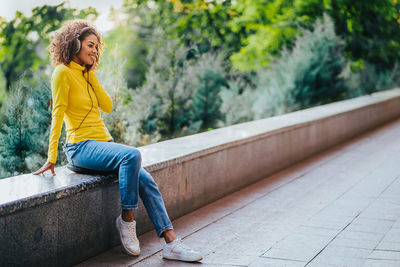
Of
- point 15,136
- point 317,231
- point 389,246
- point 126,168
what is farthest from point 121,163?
point 389,246

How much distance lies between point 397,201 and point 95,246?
3.26 meters

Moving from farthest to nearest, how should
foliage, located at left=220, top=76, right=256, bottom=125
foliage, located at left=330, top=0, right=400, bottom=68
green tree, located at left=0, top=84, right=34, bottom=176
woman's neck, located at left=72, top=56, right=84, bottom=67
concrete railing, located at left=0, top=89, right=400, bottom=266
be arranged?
1. foliage, located at left=330, top=0, right=400, bottom=68
2. foliage, located at left=220, top=76, right=256, bottom=125
3. green tree, located at left=0, top=84, right=34, bottom=176
4. woman's neck, located at left=72, top=56, right=84, bottom=67
5. concrete railing, located at left=0, top=89, right=400, bottom=266

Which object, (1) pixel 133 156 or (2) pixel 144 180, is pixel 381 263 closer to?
(2) pixel 144 180

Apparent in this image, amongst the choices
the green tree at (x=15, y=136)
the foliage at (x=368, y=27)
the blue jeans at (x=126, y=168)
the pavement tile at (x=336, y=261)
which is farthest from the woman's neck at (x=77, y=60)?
the foliage at (x=368, y=27)

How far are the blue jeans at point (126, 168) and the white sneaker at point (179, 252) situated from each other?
13cm

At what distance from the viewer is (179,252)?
3.95 metres

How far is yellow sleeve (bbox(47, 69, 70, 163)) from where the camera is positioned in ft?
12.5

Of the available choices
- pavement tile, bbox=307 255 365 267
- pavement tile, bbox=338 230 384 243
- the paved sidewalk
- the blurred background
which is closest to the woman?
the paved sidewalk

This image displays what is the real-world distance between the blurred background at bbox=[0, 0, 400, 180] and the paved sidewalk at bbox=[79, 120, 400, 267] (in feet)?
5.90

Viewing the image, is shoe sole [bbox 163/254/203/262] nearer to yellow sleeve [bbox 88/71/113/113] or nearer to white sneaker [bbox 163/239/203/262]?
white sneaker [bbox 163/239/203/262]

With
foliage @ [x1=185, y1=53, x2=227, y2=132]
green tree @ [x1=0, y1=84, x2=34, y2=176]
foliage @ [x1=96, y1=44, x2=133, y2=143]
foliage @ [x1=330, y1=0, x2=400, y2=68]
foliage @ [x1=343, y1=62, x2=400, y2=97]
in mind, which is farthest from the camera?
foliage @ [x1=330, y1=0, x2=400, y2=68]

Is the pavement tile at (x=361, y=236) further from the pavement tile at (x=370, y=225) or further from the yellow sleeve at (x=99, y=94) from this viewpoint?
the yellow sleeve at (x=99, y=94)

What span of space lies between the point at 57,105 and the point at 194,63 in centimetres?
688

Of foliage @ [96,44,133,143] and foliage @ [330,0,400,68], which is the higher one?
foliage @ [330,0,400,68]
